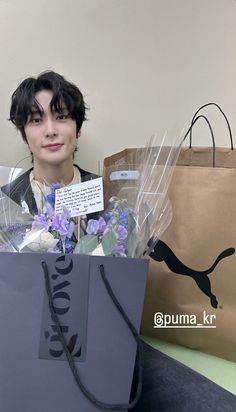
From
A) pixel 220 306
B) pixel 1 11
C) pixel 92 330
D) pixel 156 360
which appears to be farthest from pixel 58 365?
pixel 1 11

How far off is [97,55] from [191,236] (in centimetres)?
72

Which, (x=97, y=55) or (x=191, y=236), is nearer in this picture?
(x=191, y=236)

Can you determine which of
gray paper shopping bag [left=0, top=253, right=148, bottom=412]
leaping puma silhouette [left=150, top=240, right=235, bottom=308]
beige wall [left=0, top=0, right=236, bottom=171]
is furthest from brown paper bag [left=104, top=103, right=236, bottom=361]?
beige wall [left=0, top=0, right=236, bottom=171]

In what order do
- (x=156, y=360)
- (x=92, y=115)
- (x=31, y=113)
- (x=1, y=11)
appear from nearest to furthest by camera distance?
(x=156, y=360) < (x=31, y=113) < (x=1, y=11) < (x=92, y=115)

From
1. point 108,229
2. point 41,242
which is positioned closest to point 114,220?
point 108,229

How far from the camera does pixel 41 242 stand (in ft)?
2.03

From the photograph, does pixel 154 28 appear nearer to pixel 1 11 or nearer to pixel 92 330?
pixel 1 11

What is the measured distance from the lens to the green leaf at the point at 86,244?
0.62 meters

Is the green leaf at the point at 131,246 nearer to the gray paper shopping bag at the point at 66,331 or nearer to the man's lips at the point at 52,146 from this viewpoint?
the gray paper shopping bag at the point at 66,331

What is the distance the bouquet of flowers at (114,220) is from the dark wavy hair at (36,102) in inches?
11.8

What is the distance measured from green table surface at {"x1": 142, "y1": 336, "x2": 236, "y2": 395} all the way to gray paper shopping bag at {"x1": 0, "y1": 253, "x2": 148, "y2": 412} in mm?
269

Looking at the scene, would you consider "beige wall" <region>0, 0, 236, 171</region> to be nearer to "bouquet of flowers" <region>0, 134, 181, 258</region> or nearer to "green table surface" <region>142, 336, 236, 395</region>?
"bouquet of flowers" <region>0, 134, 181, 258</region>

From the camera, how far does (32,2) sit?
1.17 metres

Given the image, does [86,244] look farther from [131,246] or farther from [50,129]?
[50,129]
